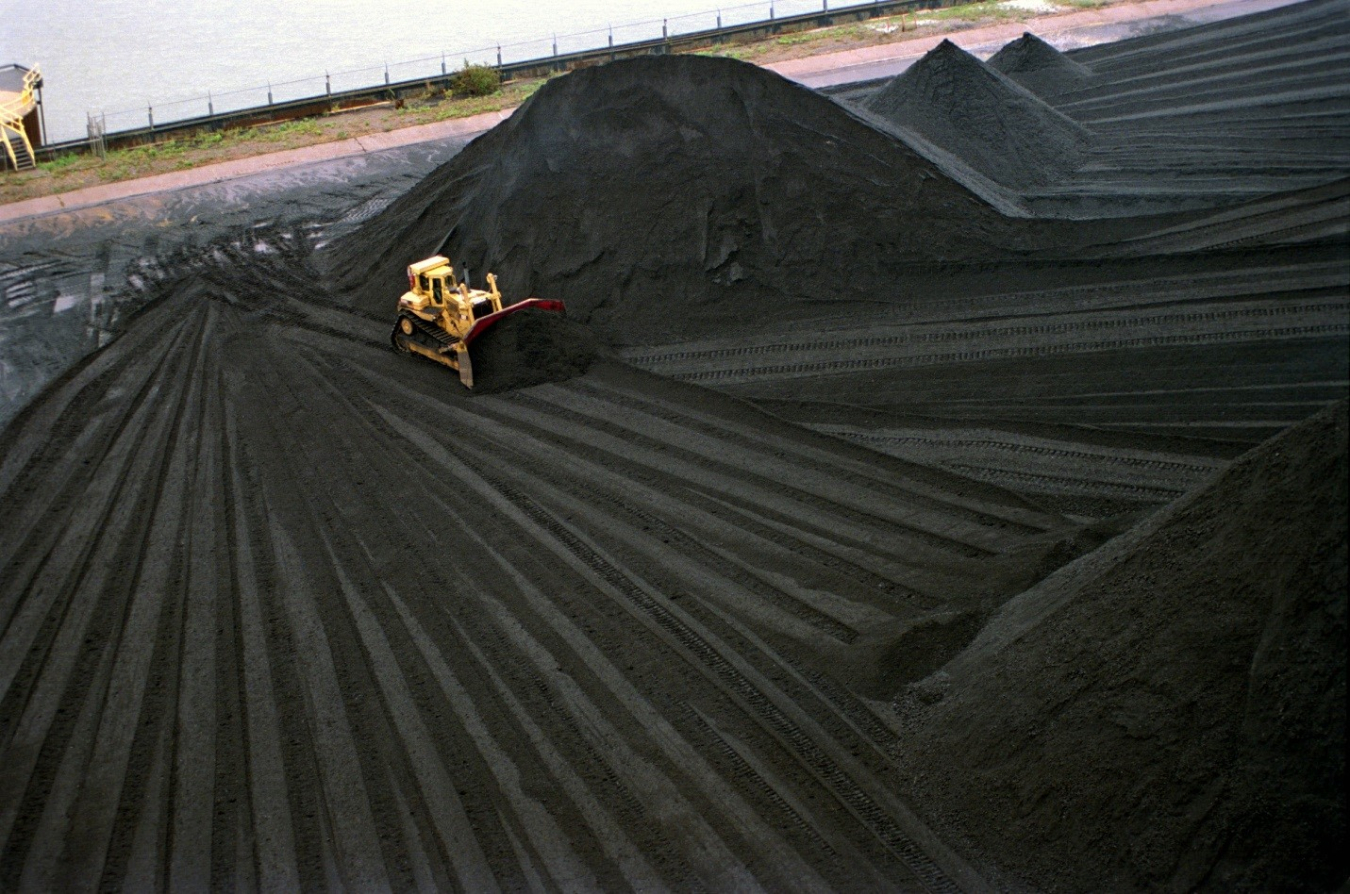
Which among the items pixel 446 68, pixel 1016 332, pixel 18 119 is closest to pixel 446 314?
pixel 1016 332

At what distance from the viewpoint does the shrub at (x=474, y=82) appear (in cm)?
2728

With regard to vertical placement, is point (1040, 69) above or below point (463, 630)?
above

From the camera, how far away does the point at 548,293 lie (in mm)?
16328

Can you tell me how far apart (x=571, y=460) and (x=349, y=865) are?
582 centimetres

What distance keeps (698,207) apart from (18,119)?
16615mm

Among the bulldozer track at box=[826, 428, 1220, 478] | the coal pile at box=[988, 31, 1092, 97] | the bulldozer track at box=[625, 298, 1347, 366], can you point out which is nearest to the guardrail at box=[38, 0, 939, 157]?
the coal pile at box=[988, 31, 1092, 97]

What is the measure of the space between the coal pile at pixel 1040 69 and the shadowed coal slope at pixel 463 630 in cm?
1140

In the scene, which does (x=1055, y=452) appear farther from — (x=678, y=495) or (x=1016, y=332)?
(x=678, y=495)

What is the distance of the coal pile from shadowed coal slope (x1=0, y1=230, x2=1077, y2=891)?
11.4m

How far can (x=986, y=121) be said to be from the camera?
18.1m

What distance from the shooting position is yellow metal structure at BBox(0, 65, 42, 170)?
23.9 meters

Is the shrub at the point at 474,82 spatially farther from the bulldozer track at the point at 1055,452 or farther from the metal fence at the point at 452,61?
the bulldozer track at the point at 1055,452

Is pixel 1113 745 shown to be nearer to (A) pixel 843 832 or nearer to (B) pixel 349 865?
(A) pixel 843 832

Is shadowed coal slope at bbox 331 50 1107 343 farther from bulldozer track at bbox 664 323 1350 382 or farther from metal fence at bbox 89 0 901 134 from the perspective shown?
metal fence at bbox 89 0 901 134
